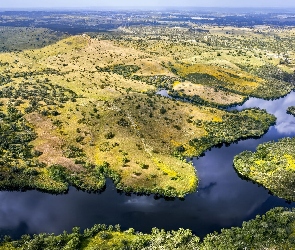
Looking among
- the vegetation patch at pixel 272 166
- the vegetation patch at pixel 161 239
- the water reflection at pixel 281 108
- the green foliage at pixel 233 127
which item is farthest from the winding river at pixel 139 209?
the water reflection at pixel 281 108

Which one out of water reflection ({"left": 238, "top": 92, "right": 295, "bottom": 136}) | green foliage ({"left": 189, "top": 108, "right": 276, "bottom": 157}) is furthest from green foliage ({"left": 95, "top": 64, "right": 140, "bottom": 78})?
green foliage ({"left": 189, "top": 108, "right": 276, "bottom": 157})

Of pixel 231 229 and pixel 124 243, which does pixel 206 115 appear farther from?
pixel 124 243

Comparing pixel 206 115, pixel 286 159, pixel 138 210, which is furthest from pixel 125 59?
pixel 138 210

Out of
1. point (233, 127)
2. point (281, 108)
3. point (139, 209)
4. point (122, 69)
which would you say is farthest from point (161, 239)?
point (122, 69)

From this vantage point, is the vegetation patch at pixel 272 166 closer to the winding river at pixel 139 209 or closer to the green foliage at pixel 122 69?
the winding river at pixel 139 209

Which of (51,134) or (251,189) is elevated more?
(51,134)

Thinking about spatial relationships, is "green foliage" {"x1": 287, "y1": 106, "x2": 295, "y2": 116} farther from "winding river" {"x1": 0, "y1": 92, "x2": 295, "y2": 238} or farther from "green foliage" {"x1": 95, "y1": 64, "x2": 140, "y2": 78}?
"green foliage" {"x1": 95, "y1": 64, "x2": 140, "y2": 78}
